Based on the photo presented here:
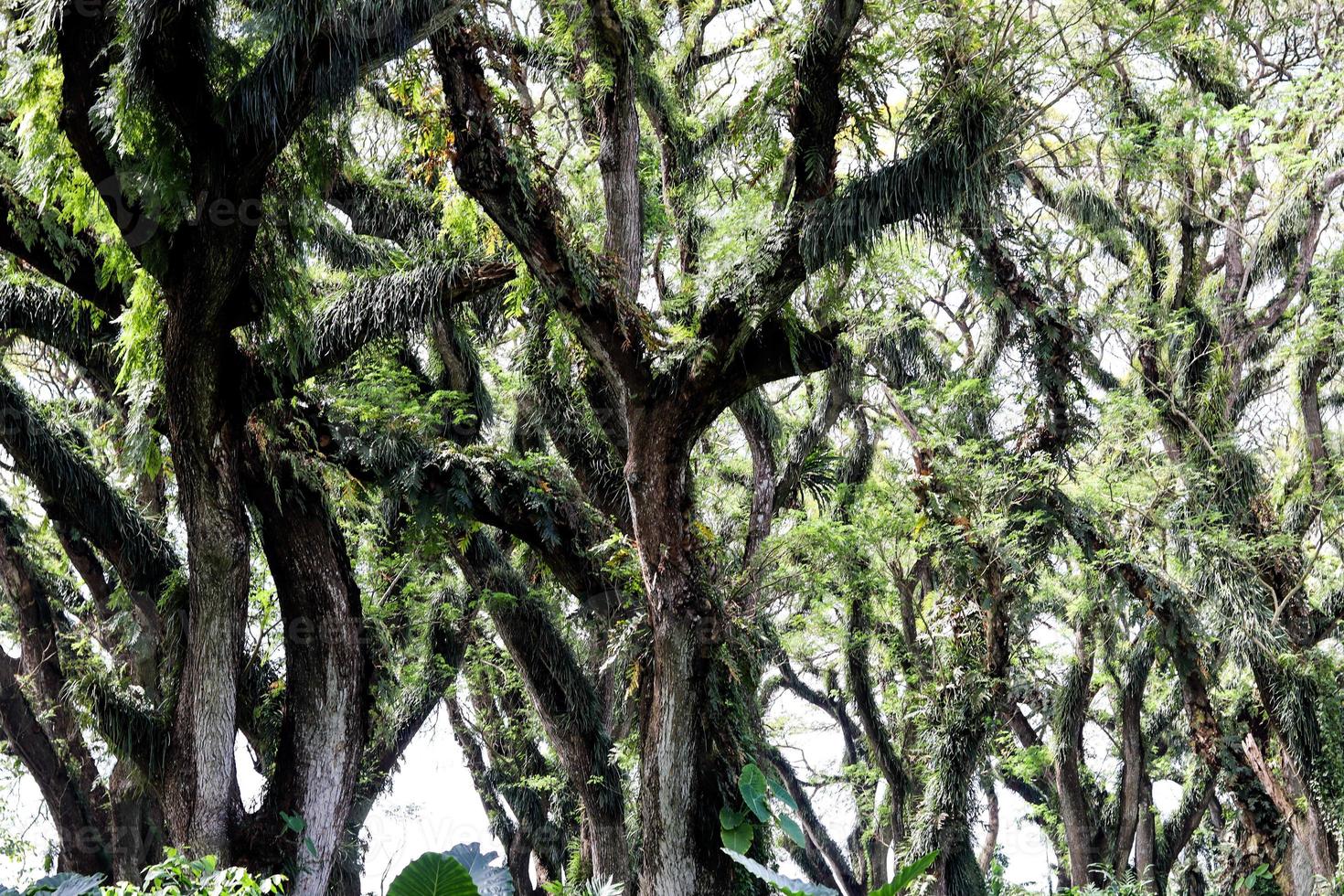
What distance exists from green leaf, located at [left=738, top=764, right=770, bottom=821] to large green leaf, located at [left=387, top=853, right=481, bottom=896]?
3.16 metres

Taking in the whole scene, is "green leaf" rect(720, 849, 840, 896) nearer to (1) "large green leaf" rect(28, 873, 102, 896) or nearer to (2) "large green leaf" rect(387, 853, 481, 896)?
(2) "large green leaf" rect(387, 853, 481, 896)

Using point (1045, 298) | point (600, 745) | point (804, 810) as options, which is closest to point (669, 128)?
point (1045, 298)

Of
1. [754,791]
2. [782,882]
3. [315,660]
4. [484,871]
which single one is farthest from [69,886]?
[754,791]

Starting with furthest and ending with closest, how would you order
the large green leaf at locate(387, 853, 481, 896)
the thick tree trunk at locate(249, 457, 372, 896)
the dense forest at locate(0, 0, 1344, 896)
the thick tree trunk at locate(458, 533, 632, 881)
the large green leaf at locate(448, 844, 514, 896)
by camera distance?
the thick tree trunk at locate(458, 533, 632, 881) → the thick tree trunk at locate(249, 457, 372, 896) → the dense forest at locate(0, 0, 1344, 896) → the large green leaf at locate(448, 844, 514, 896) → the large green leaf at locate(387, 853, 481, 896)

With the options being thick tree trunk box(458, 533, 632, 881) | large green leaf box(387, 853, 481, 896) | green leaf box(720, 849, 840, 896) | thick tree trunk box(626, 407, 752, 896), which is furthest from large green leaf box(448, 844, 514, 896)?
thick tree trunk box(458, 533, 632, 881)

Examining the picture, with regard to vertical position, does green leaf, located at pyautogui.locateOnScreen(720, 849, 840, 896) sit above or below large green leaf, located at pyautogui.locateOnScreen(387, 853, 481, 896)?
below

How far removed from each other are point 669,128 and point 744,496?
5.73 m

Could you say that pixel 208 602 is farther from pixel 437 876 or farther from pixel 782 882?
pixel 782 882

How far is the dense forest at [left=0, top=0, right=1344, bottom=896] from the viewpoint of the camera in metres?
6.84

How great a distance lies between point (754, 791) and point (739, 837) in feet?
0.96

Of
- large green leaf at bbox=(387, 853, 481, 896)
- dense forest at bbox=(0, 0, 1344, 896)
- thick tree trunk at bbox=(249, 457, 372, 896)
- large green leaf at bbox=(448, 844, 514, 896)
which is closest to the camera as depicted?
large green leaf at bbox=(387, 853, 481, 896)

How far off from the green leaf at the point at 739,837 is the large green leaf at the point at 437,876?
306cm

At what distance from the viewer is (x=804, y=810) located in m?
17.6

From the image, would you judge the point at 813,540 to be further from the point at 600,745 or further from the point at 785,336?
the point at 785,336
